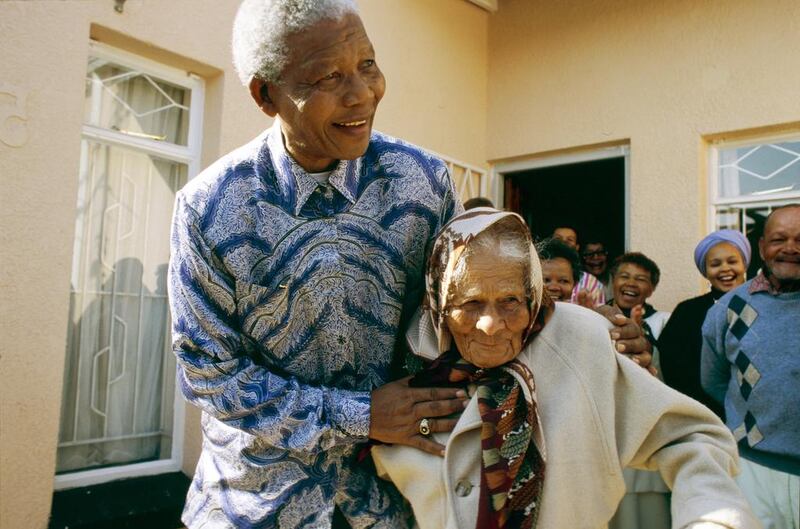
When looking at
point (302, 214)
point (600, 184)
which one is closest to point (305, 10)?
point (302, 214)

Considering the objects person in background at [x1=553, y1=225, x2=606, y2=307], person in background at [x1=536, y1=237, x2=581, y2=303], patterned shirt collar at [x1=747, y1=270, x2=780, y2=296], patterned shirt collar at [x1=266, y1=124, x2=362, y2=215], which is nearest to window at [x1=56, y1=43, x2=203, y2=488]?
person in background at [x1=536, y1=237, x2=581, y2=303]

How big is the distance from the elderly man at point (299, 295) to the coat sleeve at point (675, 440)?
0.54ft

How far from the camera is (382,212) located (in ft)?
5.39

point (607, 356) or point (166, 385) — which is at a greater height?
point (607, 356)

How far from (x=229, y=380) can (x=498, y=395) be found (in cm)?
62

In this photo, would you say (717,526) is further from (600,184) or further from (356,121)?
(600,184)

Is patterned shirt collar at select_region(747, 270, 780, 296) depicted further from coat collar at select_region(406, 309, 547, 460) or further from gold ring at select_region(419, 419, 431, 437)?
gold ring at select_region(419, 419, 431, 437)

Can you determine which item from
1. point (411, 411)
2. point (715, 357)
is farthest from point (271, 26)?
point (715, 357)

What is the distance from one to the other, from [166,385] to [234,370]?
10.7 feet

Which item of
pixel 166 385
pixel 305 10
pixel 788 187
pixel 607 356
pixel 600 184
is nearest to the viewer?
pixel 305 10

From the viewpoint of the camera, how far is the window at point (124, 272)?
4.02 metres

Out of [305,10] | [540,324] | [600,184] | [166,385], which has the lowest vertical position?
[166,385]

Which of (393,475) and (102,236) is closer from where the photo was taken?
(393,475)

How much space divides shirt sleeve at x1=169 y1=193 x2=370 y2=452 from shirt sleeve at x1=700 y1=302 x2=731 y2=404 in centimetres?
274
